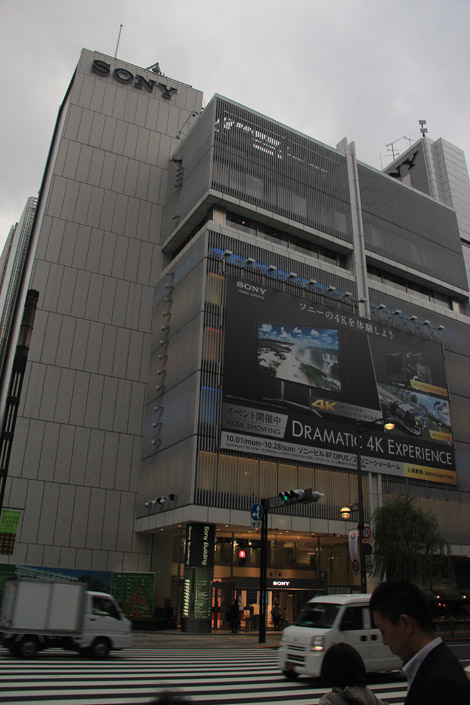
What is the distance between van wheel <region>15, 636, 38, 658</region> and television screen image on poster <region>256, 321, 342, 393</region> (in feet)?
72.6

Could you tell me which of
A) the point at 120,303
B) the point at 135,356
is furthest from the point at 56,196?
the point at 135,356

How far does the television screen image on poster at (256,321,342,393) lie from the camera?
35656 mm

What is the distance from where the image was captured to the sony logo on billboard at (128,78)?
4737 cm

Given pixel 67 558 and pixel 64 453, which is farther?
pixel 64 453

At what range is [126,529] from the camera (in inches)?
1439

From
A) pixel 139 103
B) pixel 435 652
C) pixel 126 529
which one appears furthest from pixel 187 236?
pixel 435 652

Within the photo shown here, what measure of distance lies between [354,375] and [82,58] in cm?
3402

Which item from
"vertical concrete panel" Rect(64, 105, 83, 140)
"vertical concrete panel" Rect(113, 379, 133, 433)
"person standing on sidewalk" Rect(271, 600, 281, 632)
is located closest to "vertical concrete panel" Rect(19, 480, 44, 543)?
"vertical concrete panel" Rect(113, 379, 133, 433)

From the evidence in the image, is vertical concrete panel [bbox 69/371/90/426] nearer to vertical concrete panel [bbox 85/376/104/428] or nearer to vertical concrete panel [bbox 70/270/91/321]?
vertical concrete panel [bbox 85/376/104/428]

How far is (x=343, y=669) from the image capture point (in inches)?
164

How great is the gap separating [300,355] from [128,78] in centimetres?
2929

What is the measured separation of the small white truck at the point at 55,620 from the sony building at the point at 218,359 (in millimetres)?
14532

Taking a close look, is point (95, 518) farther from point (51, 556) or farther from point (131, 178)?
point (131, 178)

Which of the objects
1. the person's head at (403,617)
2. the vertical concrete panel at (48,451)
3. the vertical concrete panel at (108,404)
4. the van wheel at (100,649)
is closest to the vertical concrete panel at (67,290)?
the vertical concrete panel at (108,404)
